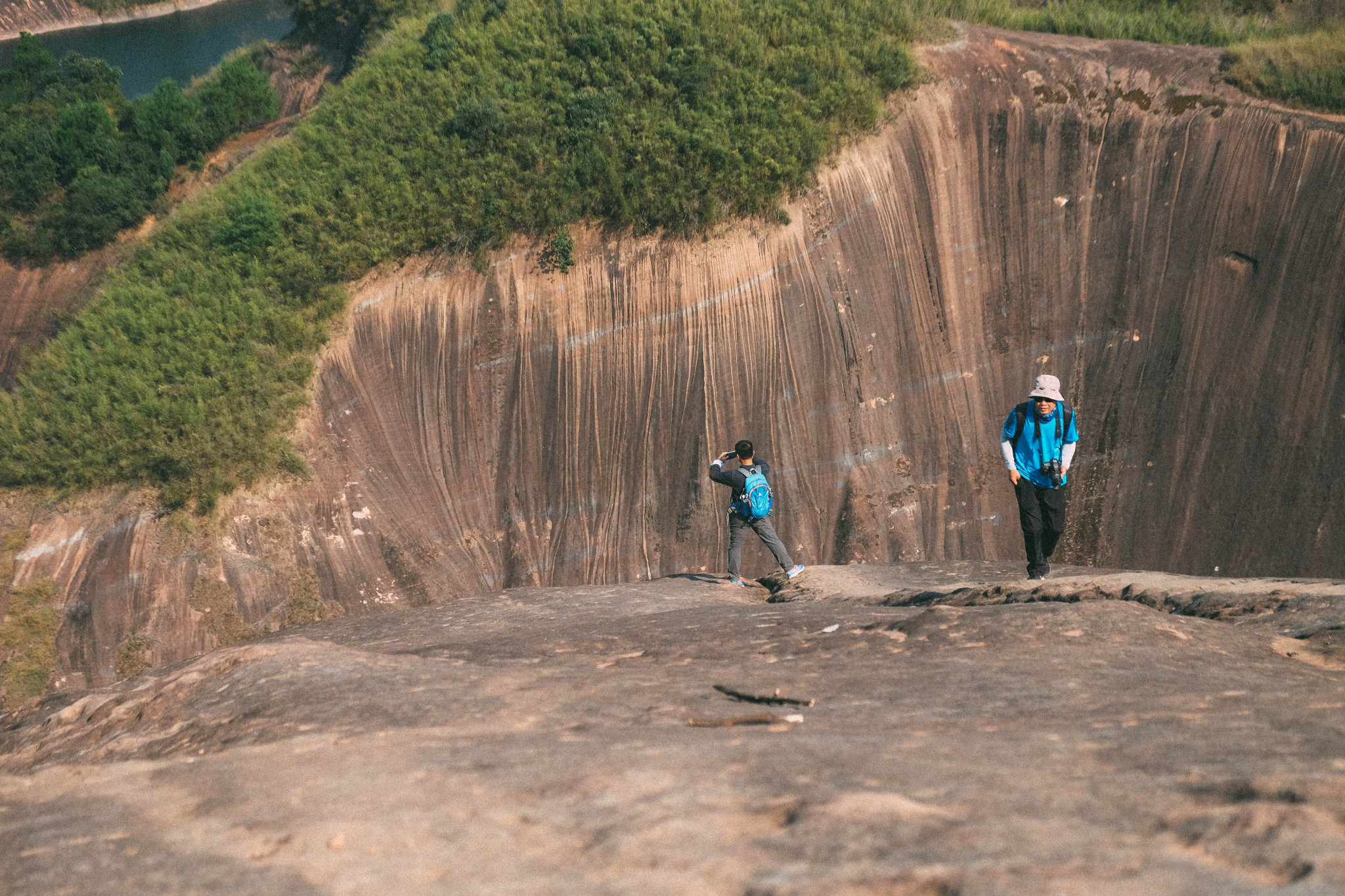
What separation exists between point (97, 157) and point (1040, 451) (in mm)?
19465

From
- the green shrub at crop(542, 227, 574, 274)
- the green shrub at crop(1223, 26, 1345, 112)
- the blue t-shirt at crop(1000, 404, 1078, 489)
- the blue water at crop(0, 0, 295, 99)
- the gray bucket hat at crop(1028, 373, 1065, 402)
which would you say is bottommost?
the blue t-shirt at crop(1000, 404, 1078, 489)

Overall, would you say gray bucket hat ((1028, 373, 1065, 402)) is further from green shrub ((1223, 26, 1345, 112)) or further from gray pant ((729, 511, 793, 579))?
green shrub ((1223, 26, 1345, 112))

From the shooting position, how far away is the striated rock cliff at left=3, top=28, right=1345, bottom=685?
13.0m

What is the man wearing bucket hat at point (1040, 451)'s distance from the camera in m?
7.90

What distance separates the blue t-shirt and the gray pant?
8.58ft

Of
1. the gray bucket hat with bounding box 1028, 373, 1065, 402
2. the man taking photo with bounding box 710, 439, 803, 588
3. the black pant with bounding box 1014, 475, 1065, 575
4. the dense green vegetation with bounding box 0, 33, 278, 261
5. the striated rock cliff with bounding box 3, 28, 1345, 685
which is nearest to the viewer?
the gray bucket hat with bounding box 1028, 373, 1065, 402

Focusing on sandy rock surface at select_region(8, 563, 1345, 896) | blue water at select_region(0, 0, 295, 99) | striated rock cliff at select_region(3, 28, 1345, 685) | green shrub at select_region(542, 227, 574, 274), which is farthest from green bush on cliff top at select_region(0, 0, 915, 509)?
blue water at select_region(0, 0, 295, 99)

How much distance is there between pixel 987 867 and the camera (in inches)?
122

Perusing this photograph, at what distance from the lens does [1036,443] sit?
7988 mm

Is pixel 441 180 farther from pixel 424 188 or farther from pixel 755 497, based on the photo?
pixel 755 497

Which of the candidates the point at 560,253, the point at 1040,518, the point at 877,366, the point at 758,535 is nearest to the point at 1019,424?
the point at 1040,518

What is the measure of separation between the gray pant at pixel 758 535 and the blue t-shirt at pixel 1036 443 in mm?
2616

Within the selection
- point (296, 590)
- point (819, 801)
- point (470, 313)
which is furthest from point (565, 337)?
point (819, 801)

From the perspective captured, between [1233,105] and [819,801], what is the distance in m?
14.8
